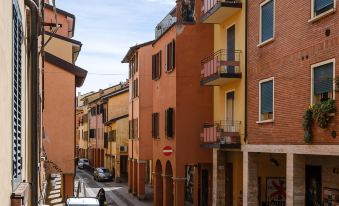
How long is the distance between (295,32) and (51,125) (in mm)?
15551

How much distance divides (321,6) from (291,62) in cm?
240

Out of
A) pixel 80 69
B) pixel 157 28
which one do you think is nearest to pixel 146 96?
pixel 157 28

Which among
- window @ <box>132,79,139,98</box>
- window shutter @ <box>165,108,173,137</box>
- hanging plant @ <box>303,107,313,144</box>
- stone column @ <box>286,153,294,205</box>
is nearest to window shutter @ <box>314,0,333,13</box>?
hanging plant @ <box>303,107,313,144</box>

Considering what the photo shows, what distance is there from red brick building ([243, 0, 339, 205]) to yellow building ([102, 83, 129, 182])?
34.4 metres

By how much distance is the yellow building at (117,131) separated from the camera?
179 feet

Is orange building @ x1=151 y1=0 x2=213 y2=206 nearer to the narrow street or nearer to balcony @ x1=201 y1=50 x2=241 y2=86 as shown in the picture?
balcony @ x1=201 y1=50 x2=241 y2=86

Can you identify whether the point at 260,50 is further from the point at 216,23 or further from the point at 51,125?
the point at 51,125

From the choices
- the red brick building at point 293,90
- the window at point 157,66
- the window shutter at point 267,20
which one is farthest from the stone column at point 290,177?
the window at point 157,66

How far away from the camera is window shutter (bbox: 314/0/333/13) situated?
13898mm

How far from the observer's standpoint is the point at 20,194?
5.29 metres

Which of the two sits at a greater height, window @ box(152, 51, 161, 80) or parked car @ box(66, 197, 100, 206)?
window @ box(152, 51, 161, 80)

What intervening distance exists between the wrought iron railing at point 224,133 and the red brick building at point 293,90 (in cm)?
112

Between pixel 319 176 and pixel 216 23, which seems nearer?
pixel 319 176

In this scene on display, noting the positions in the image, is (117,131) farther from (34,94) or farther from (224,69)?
(34,94)
